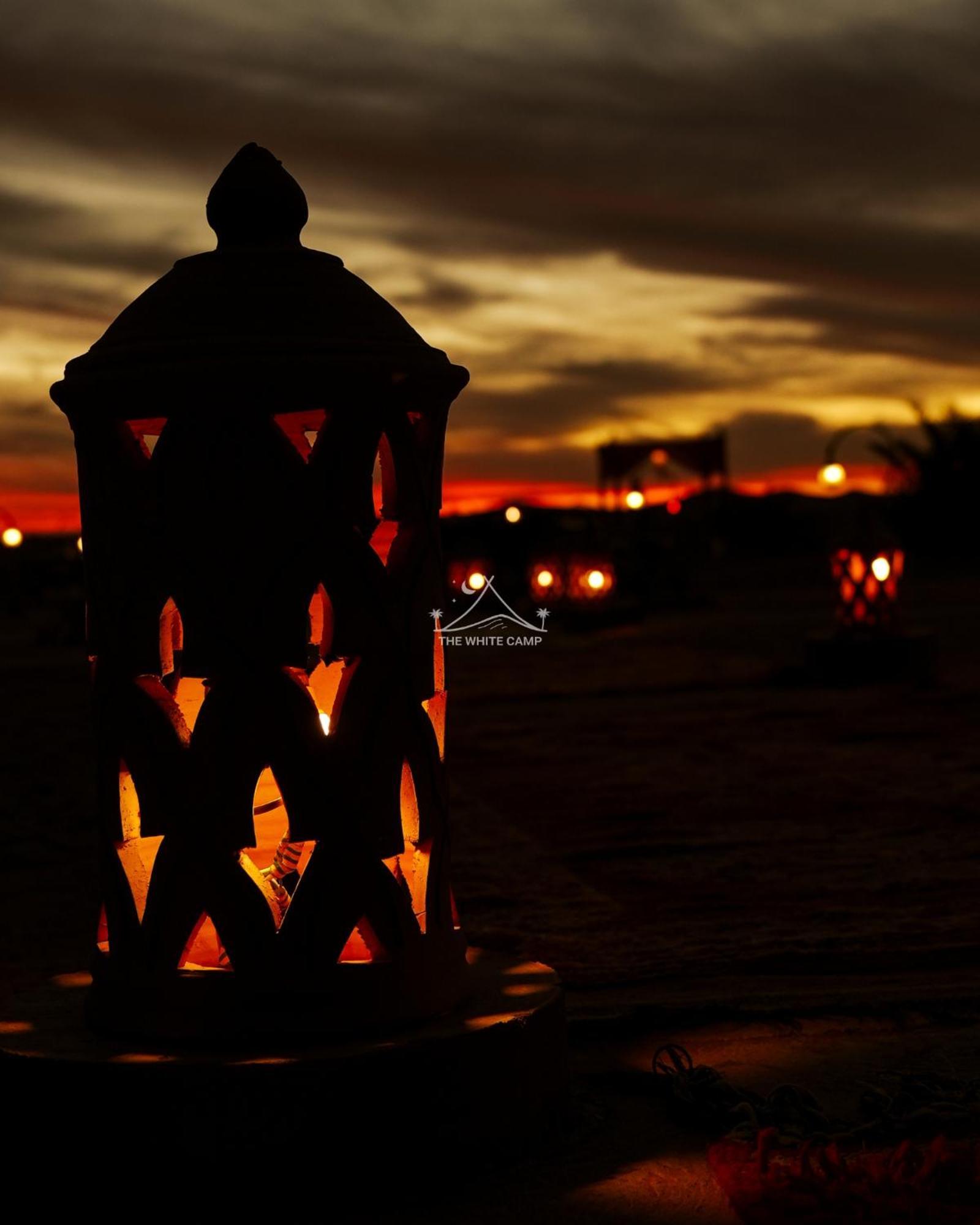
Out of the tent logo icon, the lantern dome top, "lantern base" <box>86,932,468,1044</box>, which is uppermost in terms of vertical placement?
the lantern dome top

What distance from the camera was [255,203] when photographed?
2.59 metres

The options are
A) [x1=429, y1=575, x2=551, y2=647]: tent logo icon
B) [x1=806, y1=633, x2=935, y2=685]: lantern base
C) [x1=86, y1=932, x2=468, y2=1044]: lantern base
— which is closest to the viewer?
[x1=86, y1=932, x2=468, y2=1044]: lantern base

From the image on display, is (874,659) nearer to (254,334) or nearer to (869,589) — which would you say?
(869,589)

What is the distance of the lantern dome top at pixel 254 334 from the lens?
2395 mm

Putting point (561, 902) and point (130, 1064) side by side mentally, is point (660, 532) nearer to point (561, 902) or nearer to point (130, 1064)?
point (561, 902)

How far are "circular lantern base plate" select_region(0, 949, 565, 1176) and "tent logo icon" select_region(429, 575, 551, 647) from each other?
36.1 ft

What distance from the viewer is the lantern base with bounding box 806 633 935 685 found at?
10945mm

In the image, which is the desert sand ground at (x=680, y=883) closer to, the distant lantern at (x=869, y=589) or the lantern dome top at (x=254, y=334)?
the distant lantern at (x=869, y=589)

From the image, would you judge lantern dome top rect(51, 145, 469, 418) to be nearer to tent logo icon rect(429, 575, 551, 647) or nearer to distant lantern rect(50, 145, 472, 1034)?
distant lantern rect(50, 145, 472, 1034)

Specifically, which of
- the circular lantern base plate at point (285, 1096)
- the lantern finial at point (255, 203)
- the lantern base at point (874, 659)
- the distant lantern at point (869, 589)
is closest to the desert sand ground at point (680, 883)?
the circular lantern base plate at point (285, 1096)

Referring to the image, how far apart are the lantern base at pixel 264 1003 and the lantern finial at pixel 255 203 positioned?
1.24m

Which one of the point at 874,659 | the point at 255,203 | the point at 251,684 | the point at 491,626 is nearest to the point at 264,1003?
the point at 251,684

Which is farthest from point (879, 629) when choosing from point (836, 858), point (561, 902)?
point (561, 902)


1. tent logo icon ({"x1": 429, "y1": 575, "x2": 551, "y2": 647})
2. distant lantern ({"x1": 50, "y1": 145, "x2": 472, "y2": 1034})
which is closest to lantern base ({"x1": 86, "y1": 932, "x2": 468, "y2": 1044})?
distant lantern ({"x1": 50, "y1": 145, "x2": 472, "y2": 1034})
